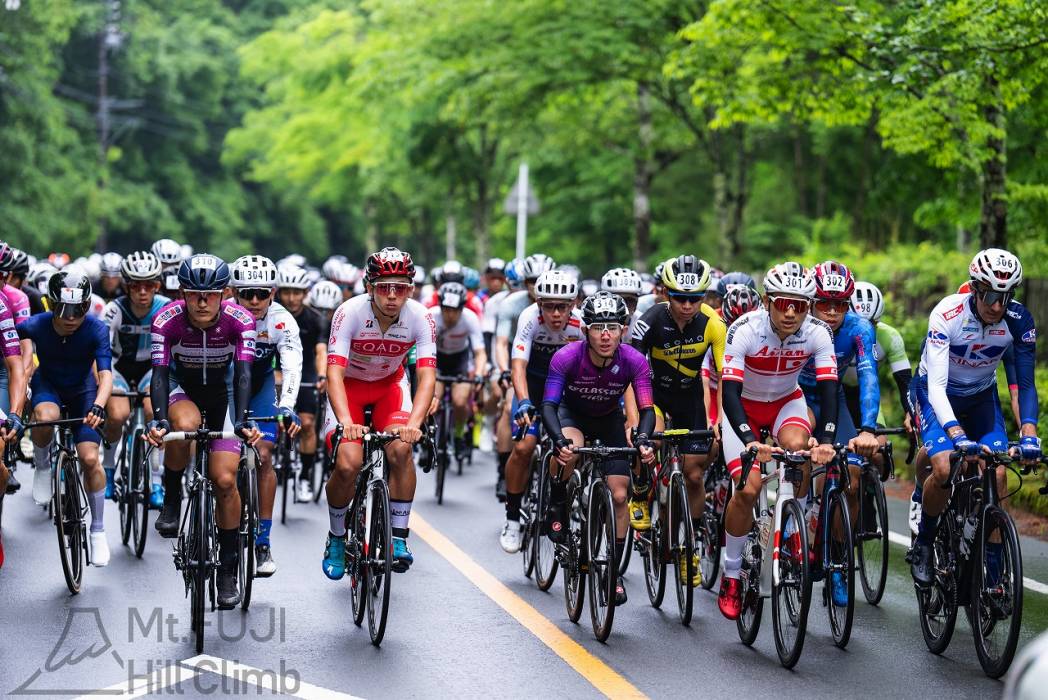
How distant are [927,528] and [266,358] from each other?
4427mm

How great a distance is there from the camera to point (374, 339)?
8703 mm

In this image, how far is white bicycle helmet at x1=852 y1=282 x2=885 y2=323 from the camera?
31.3ft

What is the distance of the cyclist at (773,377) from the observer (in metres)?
8.03

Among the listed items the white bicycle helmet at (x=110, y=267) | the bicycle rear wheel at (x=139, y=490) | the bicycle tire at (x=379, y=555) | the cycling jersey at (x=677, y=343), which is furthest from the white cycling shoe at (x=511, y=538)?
the white bicycle helmet at (x=110, y=267)

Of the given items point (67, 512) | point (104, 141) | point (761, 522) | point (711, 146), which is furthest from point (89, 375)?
point (104, 141)

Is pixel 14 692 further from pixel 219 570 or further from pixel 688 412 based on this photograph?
pixel 688 412


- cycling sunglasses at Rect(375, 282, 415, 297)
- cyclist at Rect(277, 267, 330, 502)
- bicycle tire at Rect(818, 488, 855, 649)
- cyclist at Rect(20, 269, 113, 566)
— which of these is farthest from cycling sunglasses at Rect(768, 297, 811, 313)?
cyclist at Rect(277, 267, 330, 502)

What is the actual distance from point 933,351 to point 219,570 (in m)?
4.30

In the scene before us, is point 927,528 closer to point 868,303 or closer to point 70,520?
point 868,303

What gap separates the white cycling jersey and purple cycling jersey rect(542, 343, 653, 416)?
5278mm

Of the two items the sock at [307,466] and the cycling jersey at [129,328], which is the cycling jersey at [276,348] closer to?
the cycling jersey at [129,328]

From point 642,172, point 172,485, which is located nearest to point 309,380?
point 172,485

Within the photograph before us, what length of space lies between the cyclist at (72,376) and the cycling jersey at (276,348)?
968 millimetres

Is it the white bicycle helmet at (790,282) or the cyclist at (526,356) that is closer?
the white bicycle helmet at (790,282)
